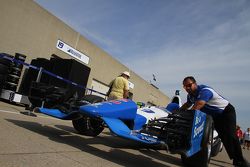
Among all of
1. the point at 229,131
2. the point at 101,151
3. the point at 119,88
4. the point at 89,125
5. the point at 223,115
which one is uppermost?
the point at 119,88

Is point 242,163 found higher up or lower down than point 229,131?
lower down

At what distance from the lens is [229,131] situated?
180 inches

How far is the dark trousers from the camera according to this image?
4523mm

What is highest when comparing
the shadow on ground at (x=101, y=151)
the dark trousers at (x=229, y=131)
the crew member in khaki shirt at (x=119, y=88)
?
the crew member in khaki shirt at (x=119, y=88)

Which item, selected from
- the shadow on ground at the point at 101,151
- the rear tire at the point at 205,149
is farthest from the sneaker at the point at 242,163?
the shadow on ground at the point at 101,151

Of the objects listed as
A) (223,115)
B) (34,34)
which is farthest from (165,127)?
(34,34)

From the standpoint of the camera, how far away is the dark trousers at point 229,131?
14.8 feet

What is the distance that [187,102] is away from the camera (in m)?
4.96

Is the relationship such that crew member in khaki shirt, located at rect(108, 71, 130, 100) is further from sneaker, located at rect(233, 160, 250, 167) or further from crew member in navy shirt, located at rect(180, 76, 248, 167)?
sneaker, located at rect(233, 160, 250, 167)

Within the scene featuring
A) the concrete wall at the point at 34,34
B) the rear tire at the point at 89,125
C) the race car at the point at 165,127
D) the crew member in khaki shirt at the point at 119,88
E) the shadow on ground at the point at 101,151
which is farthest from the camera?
the concrete wall at the point at 34,34

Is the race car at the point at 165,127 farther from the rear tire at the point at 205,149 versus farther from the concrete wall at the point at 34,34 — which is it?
the concrete wall at the point at 34,34

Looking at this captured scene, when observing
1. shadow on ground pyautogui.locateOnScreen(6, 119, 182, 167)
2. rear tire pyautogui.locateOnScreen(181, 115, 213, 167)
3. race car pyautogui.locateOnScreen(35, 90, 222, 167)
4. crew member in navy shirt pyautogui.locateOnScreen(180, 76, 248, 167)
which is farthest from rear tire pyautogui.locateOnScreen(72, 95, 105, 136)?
rear tire pyautogui.locateOnScreen(181, 115, 213, 167)

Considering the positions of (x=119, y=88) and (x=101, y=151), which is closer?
(x=101, y=151)

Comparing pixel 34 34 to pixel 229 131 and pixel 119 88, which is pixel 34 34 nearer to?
pixel 119 88
